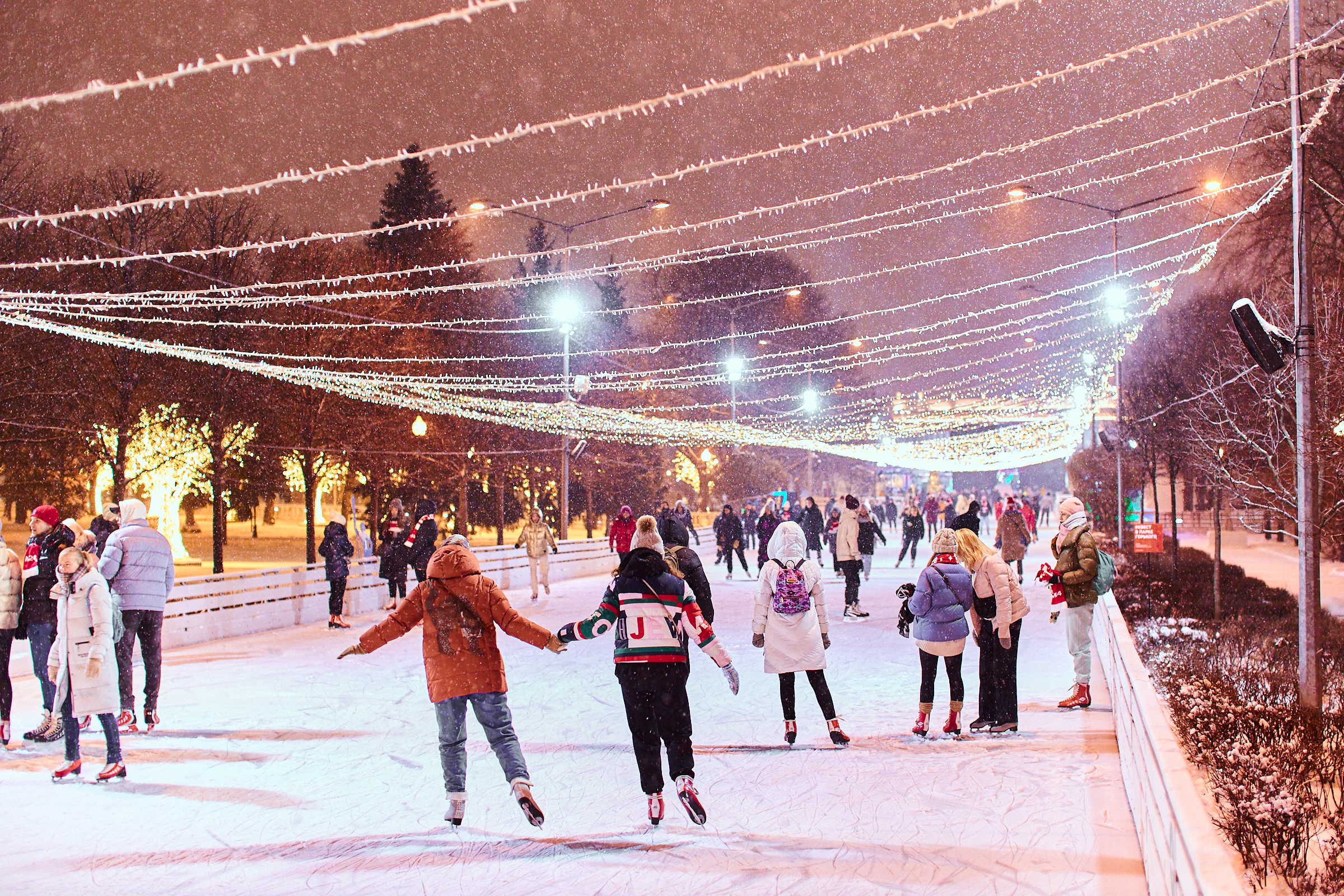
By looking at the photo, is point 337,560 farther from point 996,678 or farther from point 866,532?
point 996,678

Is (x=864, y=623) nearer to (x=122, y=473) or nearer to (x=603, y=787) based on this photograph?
(x=603, y=787)

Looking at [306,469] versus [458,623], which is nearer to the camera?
[458,623]

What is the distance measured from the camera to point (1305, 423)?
9664 millimetres

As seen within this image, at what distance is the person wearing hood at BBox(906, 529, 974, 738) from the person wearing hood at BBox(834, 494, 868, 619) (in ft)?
26.4

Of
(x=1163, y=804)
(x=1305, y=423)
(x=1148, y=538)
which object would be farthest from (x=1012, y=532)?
(x=1163, y=804)

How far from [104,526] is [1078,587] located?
8906 mm

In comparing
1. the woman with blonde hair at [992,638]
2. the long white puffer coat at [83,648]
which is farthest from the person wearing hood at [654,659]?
the long white puffer coat at [83,648]

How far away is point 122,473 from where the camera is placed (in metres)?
22.7

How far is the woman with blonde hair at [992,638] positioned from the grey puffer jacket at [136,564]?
5.95 meters

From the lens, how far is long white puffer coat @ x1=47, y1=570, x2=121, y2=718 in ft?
23.4

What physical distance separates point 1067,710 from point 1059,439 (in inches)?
2299

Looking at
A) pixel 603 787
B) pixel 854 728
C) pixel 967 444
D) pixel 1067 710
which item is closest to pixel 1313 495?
pixel 1067 710

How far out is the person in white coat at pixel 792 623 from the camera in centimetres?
813

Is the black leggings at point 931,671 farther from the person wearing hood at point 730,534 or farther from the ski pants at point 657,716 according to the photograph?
the person wearing hood at point 730,534
